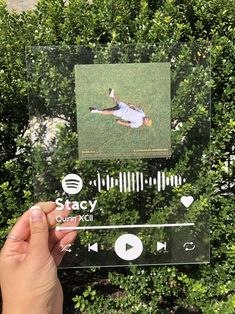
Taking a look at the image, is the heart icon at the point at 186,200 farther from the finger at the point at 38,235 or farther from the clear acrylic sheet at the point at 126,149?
the finger at the point at 38,235

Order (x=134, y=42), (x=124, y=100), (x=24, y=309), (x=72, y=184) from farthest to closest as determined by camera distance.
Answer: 1. (x=134, y=42)
2. (x=72, y=184)
3. (x=124, y=100)
4. (x=24, y=309)

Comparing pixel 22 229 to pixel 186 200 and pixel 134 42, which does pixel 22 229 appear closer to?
pixel 186 200

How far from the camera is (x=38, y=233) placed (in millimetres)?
Result: 2805

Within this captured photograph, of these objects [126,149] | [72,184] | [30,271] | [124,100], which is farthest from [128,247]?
[124,100]

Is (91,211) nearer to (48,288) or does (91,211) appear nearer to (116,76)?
(48,288)

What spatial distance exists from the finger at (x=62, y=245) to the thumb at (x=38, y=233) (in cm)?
23

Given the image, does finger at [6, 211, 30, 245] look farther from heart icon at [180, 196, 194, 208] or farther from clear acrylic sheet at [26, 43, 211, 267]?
heart icon at [180, 196, 194, 208]

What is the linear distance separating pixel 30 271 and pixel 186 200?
3.43 ft

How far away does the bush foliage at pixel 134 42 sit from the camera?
344cm

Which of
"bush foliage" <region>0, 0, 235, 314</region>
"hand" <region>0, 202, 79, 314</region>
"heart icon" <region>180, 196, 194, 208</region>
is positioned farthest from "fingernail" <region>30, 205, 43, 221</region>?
"heart icon" <region>180, 196, 194, 208</region>

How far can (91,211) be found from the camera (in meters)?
3.20

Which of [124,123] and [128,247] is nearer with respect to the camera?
[124,123]

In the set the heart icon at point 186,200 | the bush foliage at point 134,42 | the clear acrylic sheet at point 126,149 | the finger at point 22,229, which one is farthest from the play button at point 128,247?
the finger at point 22,229

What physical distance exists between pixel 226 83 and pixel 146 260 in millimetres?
1246
